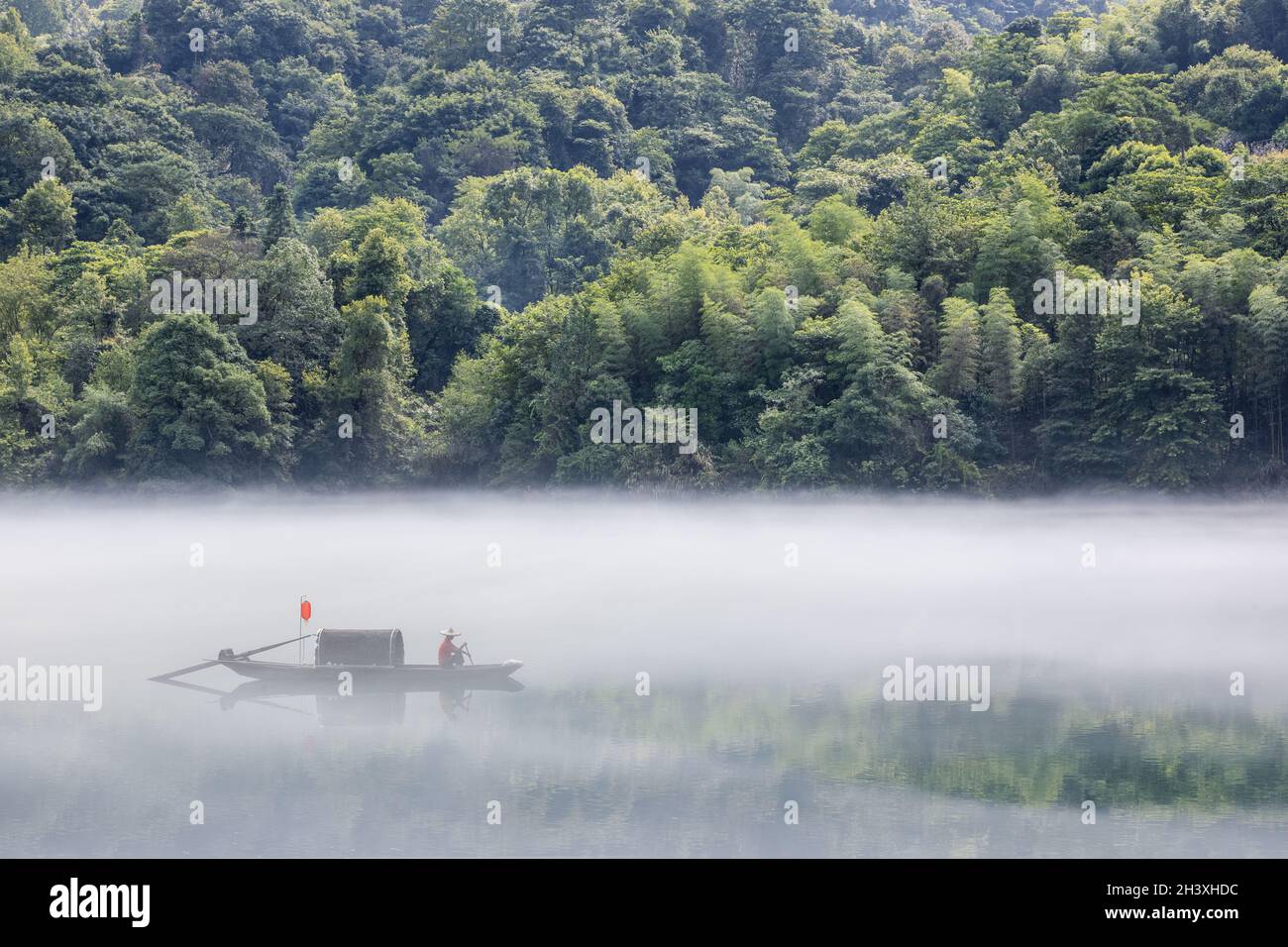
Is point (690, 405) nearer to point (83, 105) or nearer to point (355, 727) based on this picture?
point (355, 727)

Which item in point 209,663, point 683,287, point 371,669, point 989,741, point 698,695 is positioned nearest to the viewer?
point 989,741

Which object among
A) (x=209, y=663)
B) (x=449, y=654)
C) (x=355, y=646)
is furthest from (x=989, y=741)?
(x=209, y=663)

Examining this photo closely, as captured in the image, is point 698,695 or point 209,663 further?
point 698,695

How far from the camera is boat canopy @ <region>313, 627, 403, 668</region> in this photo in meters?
17.1

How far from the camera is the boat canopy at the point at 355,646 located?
56.0ft

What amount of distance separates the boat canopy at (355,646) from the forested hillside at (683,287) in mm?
15288

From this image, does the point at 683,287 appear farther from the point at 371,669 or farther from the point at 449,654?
the point at 371,669

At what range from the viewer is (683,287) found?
114 ft

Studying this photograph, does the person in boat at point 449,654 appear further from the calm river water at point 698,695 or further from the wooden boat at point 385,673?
the calm river water at point 698,695

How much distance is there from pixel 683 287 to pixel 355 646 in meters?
18.8

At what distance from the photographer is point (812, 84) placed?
60094 mm

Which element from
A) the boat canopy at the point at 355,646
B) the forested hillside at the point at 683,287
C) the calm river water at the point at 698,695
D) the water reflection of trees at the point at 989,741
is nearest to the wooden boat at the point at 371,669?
the boat canopy at the point at 355,646
